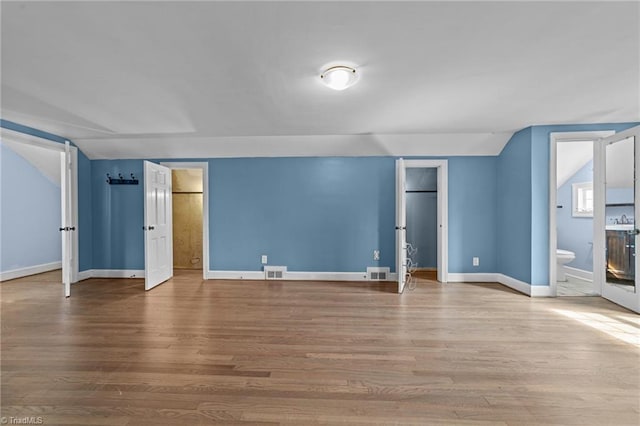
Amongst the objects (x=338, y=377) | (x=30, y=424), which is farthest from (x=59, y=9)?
(x=338, y=377)

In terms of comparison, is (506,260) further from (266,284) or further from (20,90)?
(20,90)

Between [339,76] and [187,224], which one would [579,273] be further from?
[187,224]

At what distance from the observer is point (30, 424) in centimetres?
158

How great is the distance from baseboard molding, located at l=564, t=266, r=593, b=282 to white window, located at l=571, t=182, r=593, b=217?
0.94m

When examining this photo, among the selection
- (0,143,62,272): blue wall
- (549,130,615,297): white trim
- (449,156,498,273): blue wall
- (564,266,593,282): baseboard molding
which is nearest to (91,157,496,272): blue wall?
(449,156,498,273): blue wall

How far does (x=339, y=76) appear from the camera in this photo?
2.37 metres

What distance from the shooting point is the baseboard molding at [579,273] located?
4748 mm

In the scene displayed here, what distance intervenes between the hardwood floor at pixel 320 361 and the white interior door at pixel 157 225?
0.78m

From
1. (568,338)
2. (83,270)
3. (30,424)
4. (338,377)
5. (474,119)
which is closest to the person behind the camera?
(30,424)

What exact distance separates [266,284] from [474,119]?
3.79m

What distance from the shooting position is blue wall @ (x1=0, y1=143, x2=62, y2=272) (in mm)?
5004

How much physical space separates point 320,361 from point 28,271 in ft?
20.0

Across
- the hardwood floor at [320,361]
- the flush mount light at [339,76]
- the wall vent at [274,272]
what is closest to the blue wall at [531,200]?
the hardwood floor at [320,361]

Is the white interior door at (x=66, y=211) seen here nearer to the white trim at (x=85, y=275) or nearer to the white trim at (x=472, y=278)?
the white trim at (x=85, y=275)
